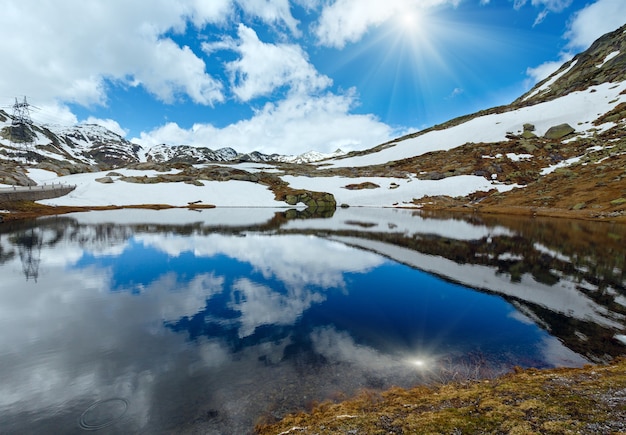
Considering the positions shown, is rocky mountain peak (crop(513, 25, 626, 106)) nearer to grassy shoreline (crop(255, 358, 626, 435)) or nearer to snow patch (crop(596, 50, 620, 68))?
snow patch (crop(596, 50, 620, 68))

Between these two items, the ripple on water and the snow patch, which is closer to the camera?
the ripple on water

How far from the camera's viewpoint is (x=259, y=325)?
1642cm

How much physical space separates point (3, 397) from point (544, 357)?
844 inches

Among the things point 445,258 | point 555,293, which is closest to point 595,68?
point 445,258

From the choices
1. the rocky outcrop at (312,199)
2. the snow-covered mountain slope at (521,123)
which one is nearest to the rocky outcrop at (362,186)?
the rocky outcrop at (312,199)

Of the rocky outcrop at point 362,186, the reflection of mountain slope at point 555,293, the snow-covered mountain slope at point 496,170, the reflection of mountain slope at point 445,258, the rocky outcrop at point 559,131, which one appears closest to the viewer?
the reflection of mountain slope at point 555,293

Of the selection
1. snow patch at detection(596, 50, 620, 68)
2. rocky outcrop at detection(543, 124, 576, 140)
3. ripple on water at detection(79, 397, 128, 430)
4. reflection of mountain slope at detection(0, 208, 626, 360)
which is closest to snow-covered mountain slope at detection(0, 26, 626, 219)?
rocky outcrop at detection(543, 124, 576, 140)

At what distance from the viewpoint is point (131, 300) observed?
1953cm

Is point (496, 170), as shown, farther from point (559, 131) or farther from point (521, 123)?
point (521, 123)

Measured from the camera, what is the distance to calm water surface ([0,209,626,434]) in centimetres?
1044

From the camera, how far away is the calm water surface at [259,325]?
10.4 m

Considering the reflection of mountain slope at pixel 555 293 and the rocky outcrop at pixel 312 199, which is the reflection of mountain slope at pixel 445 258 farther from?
the rocky outcrop at pixel 312 199

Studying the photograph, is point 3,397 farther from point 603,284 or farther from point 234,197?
point 234,197

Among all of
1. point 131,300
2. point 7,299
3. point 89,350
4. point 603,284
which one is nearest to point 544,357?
point 603,284
